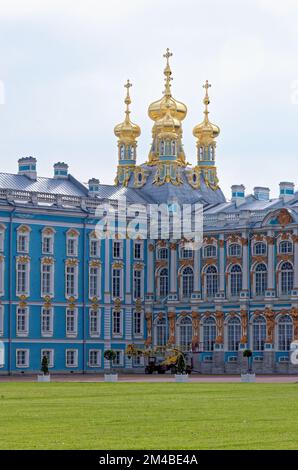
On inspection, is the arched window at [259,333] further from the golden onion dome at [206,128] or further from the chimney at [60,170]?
the golden onion dome at [206,128]

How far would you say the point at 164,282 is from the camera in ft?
269

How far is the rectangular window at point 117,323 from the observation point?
8019 centimetres

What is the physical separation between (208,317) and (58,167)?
1328 cm

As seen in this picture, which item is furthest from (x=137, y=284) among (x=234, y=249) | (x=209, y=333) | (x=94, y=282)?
(x=234, y=249)

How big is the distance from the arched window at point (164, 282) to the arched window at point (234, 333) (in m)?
5.41

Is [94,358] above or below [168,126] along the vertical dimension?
below

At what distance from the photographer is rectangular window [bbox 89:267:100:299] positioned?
78.4m

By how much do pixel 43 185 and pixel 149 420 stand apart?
52.3m

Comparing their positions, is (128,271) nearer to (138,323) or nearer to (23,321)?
(138,323)

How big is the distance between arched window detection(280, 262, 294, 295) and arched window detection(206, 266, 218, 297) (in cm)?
476

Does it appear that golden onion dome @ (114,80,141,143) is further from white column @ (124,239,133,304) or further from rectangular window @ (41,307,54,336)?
rectangular window @ (41,307,54,336)

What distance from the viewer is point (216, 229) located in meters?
79.2

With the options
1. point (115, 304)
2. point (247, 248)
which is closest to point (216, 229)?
point (247, 248)
